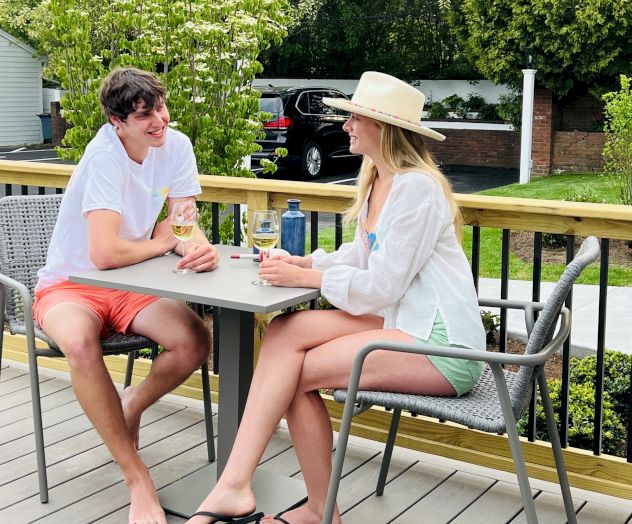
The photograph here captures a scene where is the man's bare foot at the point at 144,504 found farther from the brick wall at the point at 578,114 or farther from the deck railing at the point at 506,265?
the brick wall at the point at 578,114

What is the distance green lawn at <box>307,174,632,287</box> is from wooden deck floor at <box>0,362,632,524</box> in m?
4.31

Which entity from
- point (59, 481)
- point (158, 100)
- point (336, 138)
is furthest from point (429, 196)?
point (336, 138)

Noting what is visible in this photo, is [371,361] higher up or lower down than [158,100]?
lower down

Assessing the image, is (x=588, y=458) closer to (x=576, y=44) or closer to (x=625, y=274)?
(x=625, y=274)

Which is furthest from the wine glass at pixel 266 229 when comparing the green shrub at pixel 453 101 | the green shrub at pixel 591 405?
the green shrub at pixel 453 101

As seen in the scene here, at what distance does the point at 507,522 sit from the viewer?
308 cm

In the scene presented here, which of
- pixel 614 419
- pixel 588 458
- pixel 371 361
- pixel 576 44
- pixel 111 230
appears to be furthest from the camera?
pixel 576 44

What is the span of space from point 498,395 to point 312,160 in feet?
45.7

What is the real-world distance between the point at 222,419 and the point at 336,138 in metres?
14.0

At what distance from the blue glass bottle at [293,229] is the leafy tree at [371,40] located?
19.2 m

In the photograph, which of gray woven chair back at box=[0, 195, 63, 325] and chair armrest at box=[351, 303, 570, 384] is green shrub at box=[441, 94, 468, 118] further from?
chair armrest at box=[351, 303, 570, 384]

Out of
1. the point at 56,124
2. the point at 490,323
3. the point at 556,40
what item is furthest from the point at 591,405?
the point at 56,124

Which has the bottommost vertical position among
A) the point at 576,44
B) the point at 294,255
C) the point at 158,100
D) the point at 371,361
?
the point at 371,361

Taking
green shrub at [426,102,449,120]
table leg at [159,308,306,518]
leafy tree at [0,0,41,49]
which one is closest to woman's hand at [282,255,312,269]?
table leg at [159,308,306,518]
